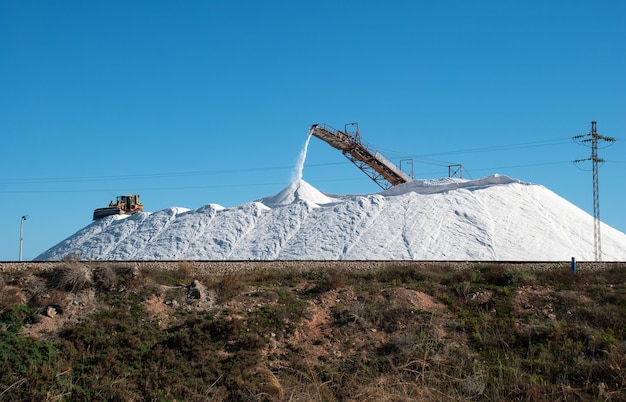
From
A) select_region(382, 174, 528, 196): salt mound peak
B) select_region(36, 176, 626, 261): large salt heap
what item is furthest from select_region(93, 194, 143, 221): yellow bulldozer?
select_region(382, 174, 528, 196): salt mound peak

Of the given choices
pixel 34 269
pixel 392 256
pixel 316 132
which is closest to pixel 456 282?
pixel 392 256

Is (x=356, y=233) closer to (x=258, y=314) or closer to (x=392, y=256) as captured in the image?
(x=392, y=256)

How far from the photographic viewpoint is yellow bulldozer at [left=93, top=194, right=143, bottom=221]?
45.7 metres

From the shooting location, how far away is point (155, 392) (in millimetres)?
15000

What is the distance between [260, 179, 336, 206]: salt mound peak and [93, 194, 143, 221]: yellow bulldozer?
9.62m

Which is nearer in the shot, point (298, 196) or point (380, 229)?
point (380, 229)

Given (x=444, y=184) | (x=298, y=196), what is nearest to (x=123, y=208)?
(x=298, y=196)

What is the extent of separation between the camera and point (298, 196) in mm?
41656

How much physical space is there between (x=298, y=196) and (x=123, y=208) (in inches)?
519

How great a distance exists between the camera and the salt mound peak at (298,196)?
136ft

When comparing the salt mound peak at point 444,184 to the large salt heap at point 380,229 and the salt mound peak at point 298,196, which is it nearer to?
the large salt heap at point 380,229

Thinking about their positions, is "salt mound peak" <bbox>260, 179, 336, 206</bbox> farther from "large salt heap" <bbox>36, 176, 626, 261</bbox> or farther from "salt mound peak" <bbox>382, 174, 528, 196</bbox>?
"salt mound peak" <bbox>382, 174, 528, 196</bbox>

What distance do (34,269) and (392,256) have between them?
15671 mm

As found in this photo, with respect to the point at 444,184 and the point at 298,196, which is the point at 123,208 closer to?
the point at 298,196
